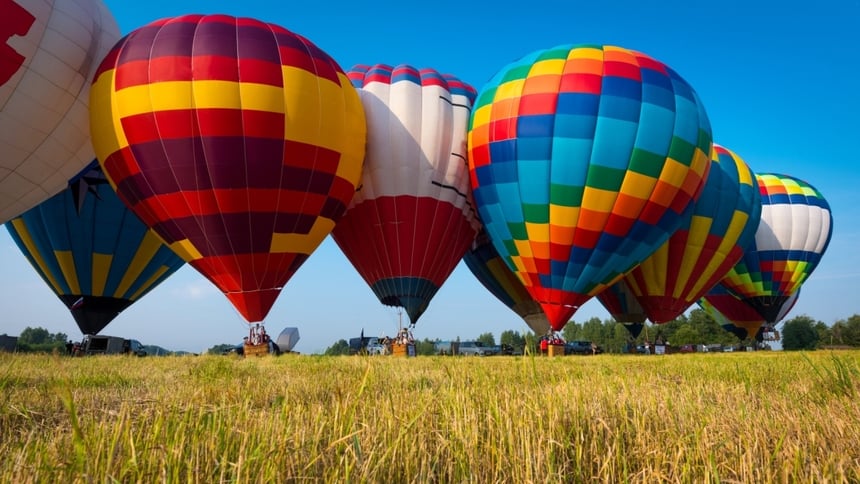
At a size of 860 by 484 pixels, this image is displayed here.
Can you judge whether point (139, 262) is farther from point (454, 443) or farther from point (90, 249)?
point (454, 443)

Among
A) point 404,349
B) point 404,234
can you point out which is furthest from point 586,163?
point 404,349

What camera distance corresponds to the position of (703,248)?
2547 centimetres

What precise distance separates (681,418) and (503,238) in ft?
58.7

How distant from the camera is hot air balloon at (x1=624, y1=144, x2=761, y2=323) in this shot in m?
25.1

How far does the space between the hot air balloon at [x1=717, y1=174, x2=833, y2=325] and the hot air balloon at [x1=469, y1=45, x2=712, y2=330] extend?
17957mm

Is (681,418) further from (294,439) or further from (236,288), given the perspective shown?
(236,288)

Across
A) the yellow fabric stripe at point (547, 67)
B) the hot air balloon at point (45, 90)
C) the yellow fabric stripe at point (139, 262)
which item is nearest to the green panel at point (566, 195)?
the yellow fabric stripe at point (547, 67)

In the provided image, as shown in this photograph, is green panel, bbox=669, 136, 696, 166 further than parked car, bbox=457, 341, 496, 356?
No

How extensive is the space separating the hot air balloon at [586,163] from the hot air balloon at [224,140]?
6.37 m

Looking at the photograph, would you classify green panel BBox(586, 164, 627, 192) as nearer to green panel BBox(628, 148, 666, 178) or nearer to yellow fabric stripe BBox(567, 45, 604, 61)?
green panel BBox(628, 148, 666, 178)

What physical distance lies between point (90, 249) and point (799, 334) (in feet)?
349

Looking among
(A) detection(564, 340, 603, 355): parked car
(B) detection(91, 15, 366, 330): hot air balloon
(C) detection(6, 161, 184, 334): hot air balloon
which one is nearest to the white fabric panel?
(A) detection(564, 340, 603, 355): parked car

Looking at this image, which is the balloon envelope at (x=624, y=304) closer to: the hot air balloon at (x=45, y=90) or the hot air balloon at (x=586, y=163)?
the hot air balloon at (x=586, y=163)

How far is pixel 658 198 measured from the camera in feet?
60.8
